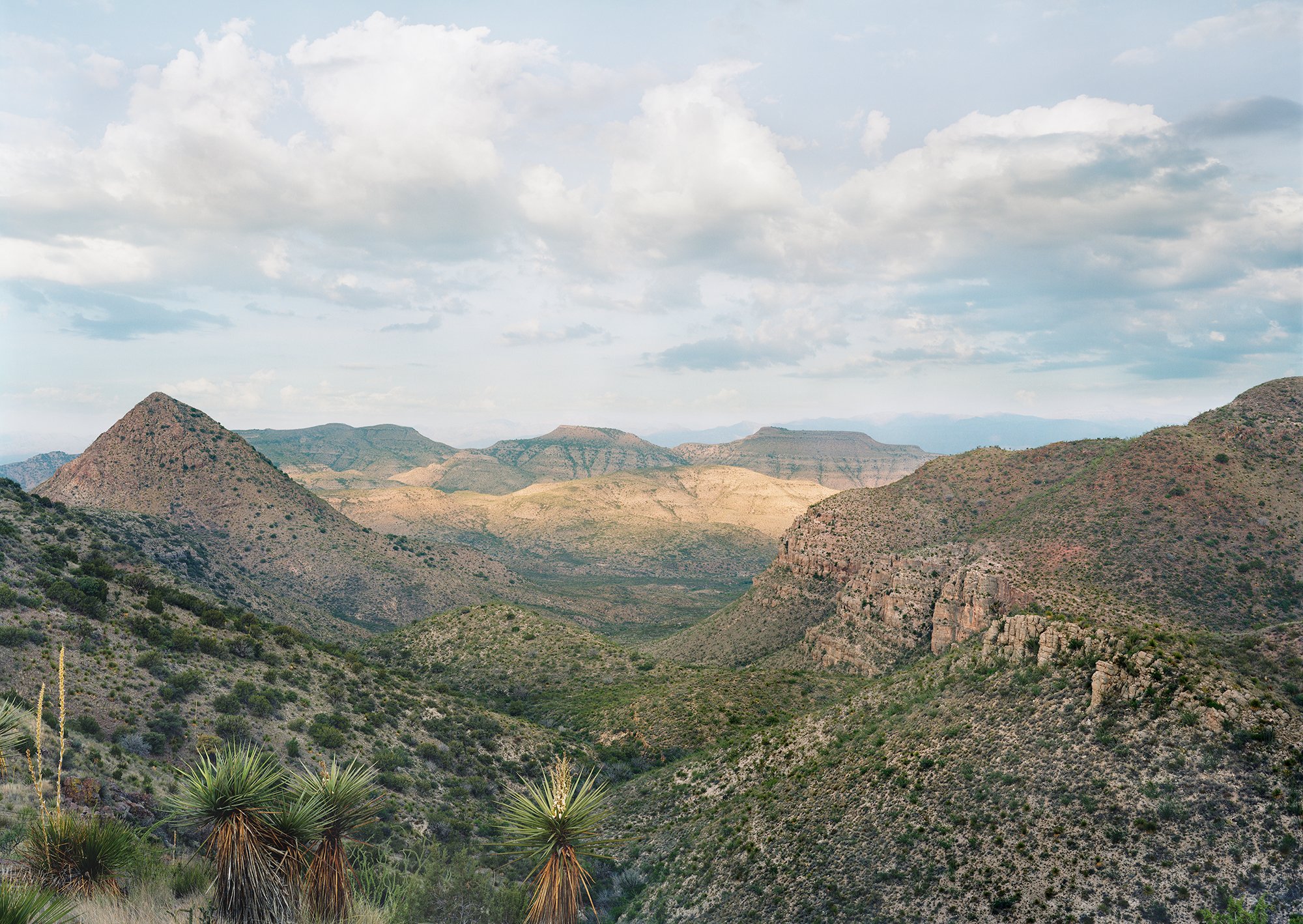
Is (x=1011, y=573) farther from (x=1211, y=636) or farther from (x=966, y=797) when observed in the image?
(x=966, y=797)

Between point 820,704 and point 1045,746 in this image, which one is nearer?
point 1045,746

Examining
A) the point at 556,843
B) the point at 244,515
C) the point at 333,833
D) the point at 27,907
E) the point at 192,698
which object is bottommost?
the point at 192,698

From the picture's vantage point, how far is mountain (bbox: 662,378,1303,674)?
1879 inches

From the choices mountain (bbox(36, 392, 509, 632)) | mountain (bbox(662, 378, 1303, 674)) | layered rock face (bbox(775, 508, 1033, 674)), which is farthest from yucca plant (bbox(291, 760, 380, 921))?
mountain (bbox(36, 392, 509, 632))

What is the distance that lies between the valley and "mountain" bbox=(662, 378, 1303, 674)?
0.97ft

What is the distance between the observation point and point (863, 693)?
35.2 metres

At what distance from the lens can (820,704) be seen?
49438 mm

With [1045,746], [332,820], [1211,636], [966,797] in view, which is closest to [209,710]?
[332,820]

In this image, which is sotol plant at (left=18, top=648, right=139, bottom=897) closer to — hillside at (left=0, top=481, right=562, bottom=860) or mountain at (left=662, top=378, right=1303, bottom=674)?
hillside at (left=0, top=481, right=562, bottom=860)

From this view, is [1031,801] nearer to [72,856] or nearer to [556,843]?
[556,843]

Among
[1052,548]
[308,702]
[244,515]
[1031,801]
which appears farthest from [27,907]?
[244,515]

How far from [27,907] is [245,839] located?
13.5 ft

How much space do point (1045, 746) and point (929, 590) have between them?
3676 centimetres

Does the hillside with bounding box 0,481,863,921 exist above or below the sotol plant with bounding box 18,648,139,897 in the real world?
below
